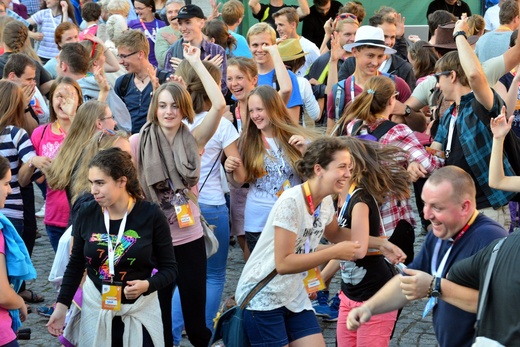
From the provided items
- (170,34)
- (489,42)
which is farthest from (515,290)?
(170,34)

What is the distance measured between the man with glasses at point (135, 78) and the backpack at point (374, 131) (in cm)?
237

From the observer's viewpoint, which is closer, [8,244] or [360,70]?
[8,244]

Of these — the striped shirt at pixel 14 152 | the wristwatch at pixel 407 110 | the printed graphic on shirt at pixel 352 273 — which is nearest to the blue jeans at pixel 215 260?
the printed graphic on shirt at pixel 352 273

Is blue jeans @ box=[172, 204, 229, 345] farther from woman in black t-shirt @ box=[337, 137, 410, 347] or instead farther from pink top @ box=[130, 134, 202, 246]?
woman in black t-shirt @ box=[337, 137, 410, 347]

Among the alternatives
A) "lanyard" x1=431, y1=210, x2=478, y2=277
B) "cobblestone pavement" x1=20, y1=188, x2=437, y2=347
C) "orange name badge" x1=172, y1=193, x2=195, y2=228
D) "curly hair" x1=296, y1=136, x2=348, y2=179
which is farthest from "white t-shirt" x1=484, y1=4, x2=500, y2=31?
"lanyard" x1=431, y1=210, x2=478, y2=277

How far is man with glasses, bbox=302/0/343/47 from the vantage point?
14.0 m

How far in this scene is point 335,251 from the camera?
4871mm

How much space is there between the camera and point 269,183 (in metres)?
6.57

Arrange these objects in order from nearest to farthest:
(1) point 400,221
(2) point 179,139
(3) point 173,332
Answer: (1) point 400,221
(2) point 179,139
(3) point 173,332

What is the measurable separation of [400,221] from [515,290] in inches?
76.4

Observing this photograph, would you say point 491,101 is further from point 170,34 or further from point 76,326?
point 170,34

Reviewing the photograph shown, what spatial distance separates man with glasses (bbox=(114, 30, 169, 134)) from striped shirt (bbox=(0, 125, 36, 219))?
1354 mm

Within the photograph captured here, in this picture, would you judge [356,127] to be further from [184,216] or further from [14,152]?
[14,152]

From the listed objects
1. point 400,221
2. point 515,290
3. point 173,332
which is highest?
point 515,290
